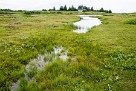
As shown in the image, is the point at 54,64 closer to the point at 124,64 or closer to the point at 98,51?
the point at 124,64

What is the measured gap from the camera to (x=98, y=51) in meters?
19.8

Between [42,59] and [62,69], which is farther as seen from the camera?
[42,59]

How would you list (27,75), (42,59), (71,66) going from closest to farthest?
(27,75)
(71,66)
(42,59)

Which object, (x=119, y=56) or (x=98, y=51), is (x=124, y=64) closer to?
(x=119, y=56)

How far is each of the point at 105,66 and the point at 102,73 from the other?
5.07 ft

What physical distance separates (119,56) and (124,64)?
88.6 inches

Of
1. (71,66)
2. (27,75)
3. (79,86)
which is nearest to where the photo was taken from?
(79,86)

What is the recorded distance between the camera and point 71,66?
1459 cm

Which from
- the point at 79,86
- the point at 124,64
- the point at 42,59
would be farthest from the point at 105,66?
the point at 42,59

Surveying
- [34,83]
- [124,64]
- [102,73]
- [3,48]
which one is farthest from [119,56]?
[3,48]

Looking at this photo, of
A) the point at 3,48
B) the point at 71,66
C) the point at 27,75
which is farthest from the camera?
the point at 3,48

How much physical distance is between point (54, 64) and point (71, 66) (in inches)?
44.0

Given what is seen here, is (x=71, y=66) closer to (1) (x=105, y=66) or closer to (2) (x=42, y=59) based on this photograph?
(1) (x=105, y=66)

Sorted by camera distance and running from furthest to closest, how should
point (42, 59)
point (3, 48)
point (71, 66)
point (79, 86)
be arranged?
point (3, 48) < point (42, 59) < point (71, 66) < point (79, 86)
